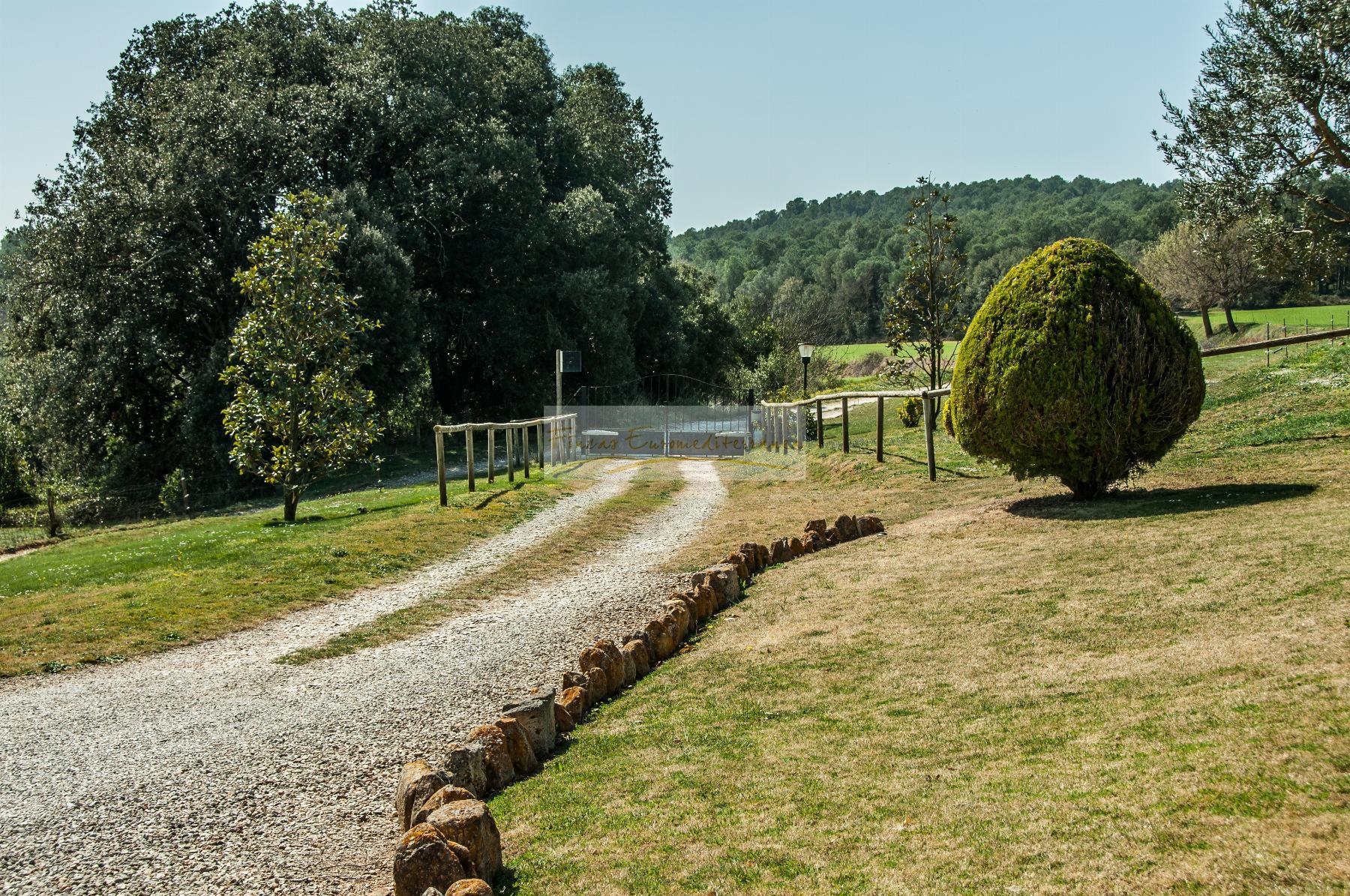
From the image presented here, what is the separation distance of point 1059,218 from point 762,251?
49.6 meters

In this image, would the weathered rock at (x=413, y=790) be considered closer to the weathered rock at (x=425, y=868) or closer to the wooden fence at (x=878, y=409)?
the weathered rock at (x=425, y=868)

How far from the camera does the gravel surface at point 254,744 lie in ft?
15.5

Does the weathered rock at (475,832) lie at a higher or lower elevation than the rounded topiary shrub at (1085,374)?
lower

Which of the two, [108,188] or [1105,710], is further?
[108,188]

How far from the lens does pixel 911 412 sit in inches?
1121

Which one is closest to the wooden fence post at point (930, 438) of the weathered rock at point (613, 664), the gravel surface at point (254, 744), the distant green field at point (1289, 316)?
the gravel surface at point (254, 744)

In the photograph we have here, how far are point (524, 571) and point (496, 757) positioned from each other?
21.5 feet

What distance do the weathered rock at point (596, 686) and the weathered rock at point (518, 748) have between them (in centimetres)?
105

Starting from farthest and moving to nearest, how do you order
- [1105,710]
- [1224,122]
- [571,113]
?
[571,113]
[1224,122]
[1105,710]

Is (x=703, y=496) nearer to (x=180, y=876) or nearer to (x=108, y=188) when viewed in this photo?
(x=180, y=876)

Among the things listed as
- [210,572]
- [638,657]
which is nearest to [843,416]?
[210,572]

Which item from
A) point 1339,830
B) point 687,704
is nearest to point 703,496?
point 687,704

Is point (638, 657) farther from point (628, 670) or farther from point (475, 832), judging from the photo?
point (475, 832)

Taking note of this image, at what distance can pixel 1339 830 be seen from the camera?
346 cm
